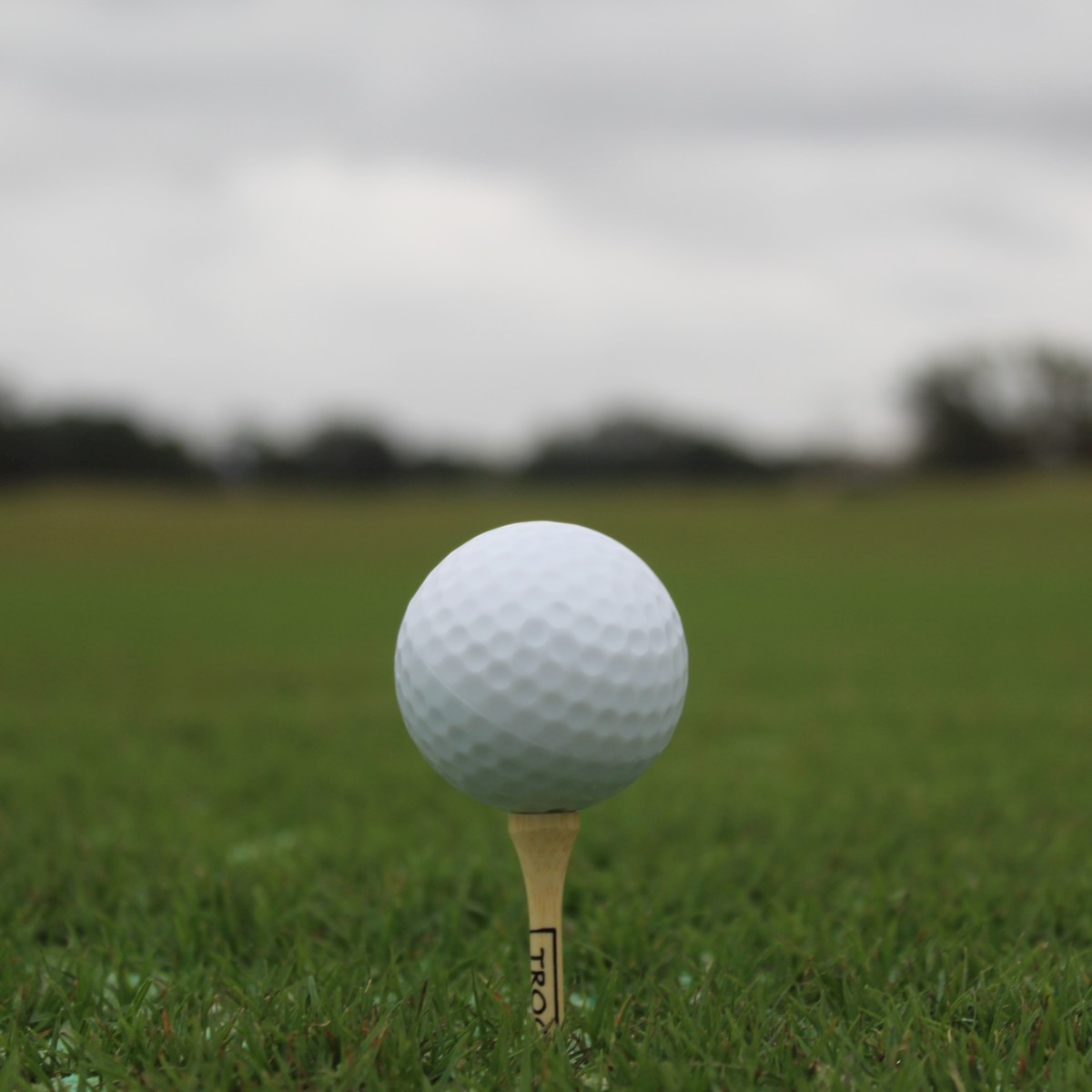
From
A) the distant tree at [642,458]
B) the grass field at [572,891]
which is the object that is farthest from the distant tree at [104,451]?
the grass field at [572,891]

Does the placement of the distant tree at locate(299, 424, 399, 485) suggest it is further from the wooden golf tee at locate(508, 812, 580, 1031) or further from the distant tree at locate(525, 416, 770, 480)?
the wooden golf tee at locate(508, 812, 580, 1031)

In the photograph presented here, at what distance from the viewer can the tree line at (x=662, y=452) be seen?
58.8 metres

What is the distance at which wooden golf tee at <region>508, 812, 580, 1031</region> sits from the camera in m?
1.72

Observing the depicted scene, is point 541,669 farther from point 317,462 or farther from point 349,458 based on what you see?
point 317,462

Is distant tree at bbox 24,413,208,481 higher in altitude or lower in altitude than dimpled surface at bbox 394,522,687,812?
higher

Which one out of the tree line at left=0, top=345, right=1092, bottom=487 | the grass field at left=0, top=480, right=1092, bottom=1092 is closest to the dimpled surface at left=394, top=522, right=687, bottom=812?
the grass field at left=0, top=480, right=1092, bottom=1092

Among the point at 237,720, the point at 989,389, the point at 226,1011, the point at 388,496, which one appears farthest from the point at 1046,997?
the point at 989,389

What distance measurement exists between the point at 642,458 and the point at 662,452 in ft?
6.54

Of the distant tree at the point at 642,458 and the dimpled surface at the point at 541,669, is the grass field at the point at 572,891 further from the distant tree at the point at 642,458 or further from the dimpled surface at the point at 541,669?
the distant tree at the point at 642,458

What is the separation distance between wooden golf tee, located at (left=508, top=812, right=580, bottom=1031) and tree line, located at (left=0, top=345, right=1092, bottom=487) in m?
56.9

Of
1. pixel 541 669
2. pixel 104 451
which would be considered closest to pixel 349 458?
pixel 104 451

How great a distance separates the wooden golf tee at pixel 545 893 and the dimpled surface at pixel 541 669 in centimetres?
4

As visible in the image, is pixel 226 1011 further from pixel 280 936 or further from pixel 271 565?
pixel 271 565

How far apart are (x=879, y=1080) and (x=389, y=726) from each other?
4.52 metres
